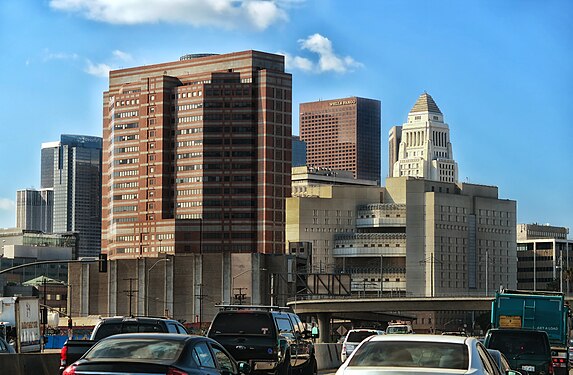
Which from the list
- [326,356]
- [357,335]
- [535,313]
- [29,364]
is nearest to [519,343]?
[29,364]

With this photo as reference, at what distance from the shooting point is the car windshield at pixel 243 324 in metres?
30.5

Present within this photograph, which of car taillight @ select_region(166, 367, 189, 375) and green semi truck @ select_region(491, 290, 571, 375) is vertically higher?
car taillight @ select_region(166, 367, 189, 375)

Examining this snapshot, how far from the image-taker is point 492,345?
34281mm

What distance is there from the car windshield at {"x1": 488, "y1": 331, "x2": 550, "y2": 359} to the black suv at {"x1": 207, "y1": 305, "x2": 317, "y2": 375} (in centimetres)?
559

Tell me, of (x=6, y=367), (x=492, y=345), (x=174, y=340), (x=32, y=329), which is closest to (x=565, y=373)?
(x=492, y=345)

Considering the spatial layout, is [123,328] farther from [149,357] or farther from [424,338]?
[424,338]

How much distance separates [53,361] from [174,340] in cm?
1106

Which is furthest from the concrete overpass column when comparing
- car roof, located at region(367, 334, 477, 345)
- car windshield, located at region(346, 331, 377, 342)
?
car roof, located at region(367, 334, 477, 345)

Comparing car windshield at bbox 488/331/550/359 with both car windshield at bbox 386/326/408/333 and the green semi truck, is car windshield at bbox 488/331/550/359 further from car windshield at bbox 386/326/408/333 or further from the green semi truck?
car windshield at bbox 386/326/408/333

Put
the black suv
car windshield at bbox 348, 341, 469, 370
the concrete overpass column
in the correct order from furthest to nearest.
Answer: the concrete overpass column < the black suv < car windshield at bbox 348, 341, 469, 370

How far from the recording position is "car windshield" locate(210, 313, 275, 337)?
30469mm

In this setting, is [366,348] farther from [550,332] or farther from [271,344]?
[550,332]

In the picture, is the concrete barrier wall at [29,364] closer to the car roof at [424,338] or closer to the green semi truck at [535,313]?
the car roof at [424,338]

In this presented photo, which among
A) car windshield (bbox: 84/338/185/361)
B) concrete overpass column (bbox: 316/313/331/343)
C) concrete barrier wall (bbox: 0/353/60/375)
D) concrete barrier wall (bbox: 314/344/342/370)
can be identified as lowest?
concrete overpass column (bbox: 316/313/331/343)
